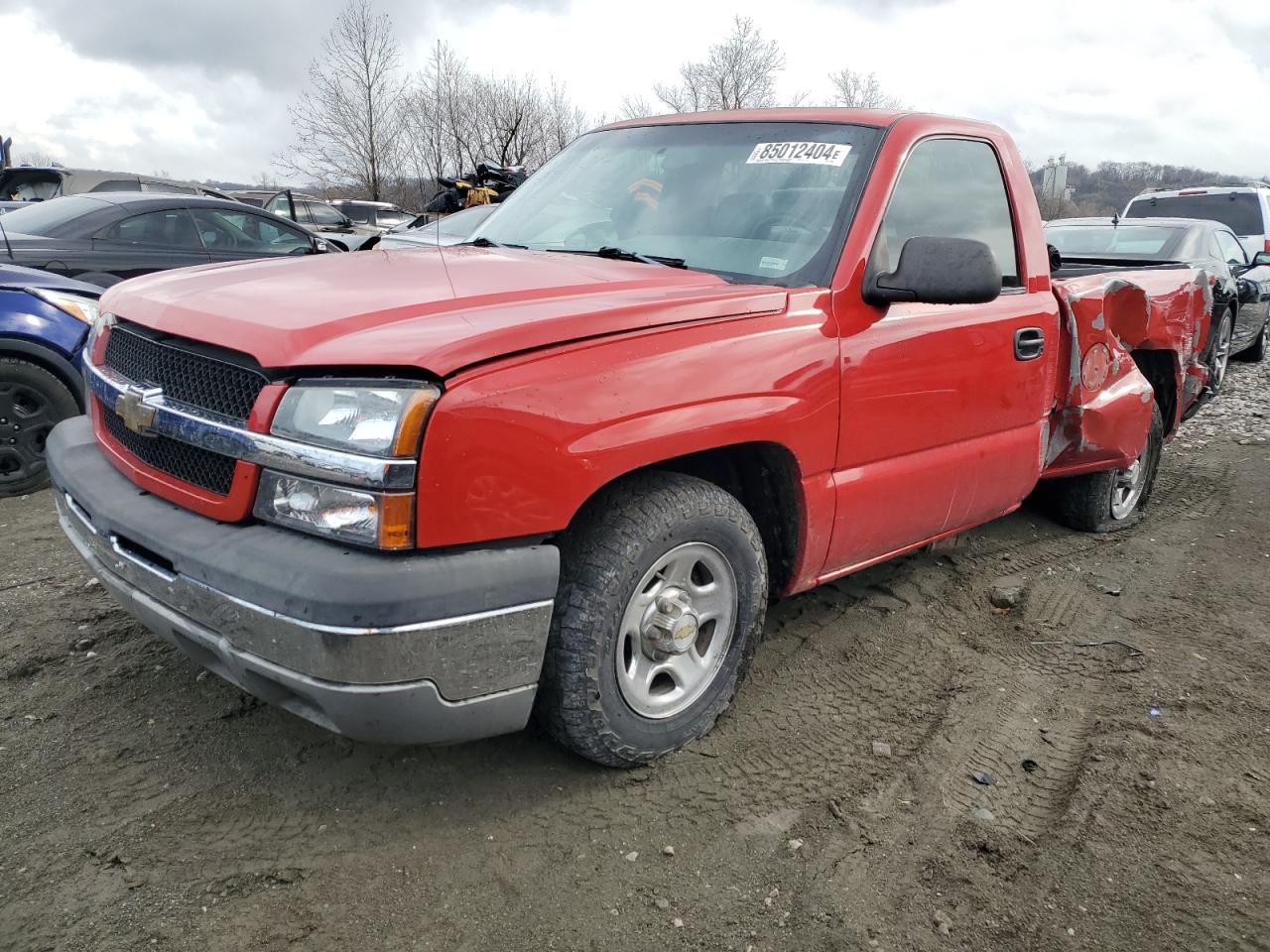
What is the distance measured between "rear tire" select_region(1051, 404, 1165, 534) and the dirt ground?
4.01 feet

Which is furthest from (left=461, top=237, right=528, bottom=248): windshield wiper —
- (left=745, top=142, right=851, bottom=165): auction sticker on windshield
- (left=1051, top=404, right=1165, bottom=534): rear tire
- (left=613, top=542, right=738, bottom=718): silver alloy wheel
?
(left=1051, top=404, right=1165, bottom=534): rear tire

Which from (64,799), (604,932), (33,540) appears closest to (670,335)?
(604,932)

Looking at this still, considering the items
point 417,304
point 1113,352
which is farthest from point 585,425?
point 1113,352

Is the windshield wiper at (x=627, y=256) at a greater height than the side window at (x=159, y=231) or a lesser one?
greater

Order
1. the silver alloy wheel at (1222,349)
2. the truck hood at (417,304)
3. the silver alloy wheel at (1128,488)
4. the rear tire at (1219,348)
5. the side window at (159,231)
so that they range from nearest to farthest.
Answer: the truck hood at (417,304), the silver alloy wheel at (1128,488), the side window at (159,231), the rear tire at (1219,348), the silver alloy wheel at (1222,349)

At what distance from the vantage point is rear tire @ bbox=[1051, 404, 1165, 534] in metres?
4.84

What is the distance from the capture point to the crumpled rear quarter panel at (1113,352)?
13.5 ft

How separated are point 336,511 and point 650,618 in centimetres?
92

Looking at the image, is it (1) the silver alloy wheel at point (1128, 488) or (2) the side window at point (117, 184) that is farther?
(2) the side window at point (117, 184)

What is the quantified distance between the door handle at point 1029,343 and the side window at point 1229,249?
725 centimetres

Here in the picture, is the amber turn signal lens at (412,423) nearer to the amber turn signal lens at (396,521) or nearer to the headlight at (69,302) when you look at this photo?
the amber turn signal lens at (396,521)

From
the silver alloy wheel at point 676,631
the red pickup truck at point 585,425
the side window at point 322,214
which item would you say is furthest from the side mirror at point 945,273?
the side window at point 322,214

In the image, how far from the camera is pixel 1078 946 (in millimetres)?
2119

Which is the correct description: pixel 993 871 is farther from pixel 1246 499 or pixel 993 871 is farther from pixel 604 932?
pixel 1246 499
